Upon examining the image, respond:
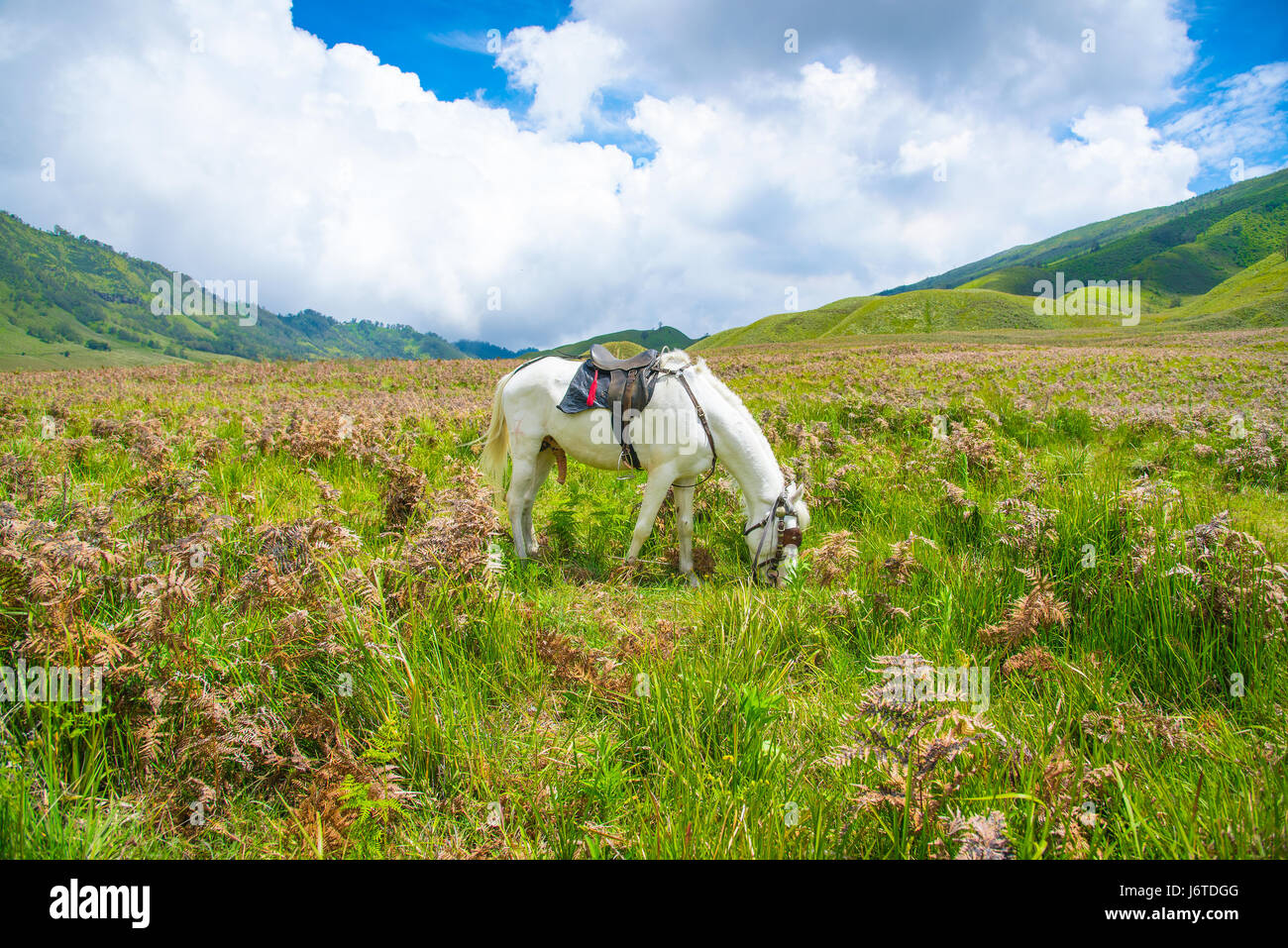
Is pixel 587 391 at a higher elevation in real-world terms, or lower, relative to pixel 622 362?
lower

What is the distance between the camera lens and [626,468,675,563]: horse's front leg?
582 centimetres

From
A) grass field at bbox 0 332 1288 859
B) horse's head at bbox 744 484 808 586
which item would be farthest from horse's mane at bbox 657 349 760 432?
grass field at bbox 0 332 1288 859

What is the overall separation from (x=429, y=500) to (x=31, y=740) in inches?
134

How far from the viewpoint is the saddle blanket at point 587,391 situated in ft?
20.2

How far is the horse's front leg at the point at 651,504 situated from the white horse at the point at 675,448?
1 centimetres

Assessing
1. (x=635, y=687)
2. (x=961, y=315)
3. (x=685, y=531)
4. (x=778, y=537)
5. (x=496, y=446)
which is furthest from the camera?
(x=961, y=315)

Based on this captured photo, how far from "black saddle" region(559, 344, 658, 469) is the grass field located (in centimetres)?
134

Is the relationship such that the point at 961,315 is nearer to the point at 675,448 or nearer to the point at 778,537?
the point at 675,448

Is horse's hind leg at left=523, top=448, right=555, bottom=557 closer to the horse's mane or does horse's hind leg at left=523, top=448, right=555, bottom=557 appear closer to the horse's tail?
the horse's tail

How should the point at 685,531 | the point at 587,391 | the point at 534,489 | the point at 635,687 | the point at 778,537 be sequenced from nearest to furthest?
the point at 635,687 → the point at 778,537 → the point at 685,531 → the point at 587,391 → the point at 534,489

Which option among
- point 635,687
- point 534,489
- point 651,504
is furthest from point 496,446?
point 635,687

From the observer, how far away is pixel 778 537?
17.4 feet

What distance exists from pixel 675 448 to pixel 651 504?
25.5 inches
